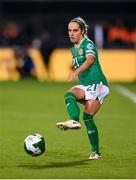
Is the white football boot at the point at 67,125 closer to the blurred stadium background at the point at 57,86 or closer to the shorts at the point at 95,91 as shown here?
the blurred stadium background at the point at 57,86

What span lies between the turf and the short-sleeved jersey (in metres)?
1.13

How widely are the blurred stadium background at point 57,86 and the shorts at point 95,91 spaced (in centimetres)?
90

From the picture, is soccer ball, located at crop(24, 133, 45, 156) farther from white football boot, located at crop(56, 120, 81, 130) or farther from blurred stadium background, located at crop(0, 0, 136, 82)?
blurred stadium background, located at crop(0, 0, 136, 82)

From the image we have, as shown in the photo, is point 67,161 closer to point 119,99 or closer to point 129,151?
point 129,151

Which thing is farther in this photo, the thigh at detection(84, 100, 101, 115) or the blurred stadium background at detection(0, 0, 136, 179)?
the thigh at detection(84, 100, 101, 115)

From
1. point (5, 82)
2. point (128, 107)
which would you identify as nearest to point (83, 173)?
point (128, 107)

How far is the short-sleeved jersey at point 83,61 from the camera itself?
1123cm

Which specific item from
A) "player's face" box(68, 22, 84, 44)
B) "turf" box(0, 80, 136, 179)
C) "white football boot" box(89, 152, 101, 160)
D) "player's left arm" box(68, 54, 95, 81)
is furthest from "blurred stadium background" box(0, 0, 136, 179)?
"player's face" box(68, 22, 84, 44)

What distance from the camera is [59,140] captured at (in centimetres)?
1394

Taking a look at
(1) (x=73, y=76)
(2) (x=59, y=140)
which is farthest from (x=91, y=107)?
(2) (x=59, y=140)

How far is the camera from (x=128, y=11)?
36.2 metres

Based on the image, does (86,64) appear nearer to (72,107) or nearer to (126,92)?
(72,107)

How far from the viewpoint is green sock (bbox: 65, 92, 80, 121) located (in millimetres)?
10914

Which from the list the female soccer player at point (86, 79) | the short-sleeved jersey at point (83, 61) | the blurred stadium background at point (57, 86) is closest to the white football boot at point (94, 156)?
the female soccer player at point (86, 79)
